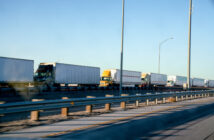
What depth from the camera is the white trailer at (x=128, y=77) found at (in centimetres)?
4493

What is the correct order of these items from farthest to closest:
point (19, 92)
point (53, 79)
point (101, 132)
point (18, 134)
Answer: point (53, 79) → point (19, 92) → point (101, 132) → point (18, 134)

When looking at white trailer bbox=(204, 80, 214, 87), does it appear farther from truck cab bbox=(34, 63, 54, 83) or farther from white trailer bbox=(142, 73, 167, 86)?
truck cab bbox=(34, 63, 54, 83)

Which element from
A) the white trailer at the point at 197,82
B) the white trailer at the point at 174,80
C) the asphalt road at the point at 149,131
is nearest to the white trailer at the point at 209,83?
the white trailer at the point at 197,82

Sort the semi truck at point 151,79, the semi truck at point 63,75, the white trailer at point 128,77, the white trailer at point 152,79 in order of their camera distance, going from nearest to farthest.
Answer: the semi truck at point 63,75, the white trailer at point 128,77, the semi truck at point 151,79, the white trailer at point 152,79

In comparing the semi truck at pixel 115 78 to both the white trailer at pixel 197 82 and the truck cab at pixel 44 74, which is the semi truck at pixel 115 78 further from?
the white trailer at pixel 197 82

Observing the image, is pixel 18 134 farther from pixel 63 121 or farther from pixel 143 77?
pixel 143 77

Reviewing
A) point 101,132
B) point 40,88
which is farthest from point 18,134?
point 40,88

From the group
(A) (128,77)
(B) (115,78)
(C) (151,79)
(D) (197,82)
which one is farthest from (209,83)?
(B) (115,78)

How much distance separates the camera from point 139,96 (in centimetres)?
1437

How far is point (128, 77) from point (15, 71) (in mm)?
25399

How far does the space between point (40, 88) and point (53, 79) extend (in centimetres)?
371

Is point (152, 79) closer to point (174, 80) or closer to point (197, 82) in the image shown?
point (174, 80)

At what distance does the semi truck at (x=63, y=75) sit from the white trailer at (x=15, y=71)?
2613 millimetres

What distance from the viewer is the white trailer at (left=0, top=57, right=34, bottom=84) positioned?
83.5 feet
